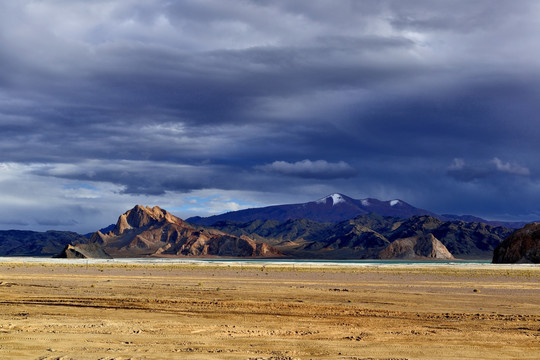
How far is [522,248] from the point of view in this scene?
586ft

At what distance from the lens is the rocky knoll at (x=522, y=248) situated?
17338 cm

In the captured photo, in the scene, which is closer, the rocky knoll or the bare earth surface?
the bare earth surface

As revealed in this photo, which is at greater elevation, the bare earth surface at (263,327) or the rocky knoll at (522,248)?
the rocky knoll at (522,248)

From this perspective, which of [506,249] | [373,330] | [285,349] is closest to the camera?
[285,349]

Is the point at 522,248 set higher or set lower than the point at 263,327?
higher

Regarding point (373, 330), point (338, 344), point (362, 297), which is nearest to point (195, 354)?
point (338, 344)

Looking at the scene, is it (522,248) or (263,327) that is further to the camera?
(522,248)

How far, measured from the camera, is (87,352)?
18.0 metres

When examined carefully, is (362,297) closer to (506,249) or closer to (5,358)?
(5,358)

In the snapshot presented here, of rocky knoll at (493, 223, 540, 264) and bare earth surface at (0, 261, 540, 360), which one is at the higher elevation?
rocky knoll at (493, 223, 540, 264)

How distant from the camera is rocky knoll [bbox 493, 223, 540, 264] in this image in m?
173

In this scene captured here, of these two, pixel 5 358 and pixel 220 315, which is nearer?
pixel 5 358

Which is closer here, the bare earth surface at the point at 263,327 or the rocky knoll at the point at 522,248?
the bare earth surface at the point at 263,327

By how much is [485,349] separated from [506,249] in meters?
179
